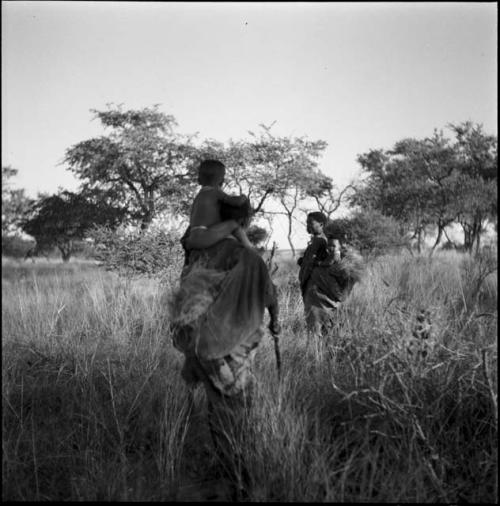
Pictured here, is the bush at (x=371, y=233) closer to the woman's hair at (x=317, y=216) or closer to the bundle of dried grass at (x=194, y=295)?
the woman's hair at (x=317, y=216)

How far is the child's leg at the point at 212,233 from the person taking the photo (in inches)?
106

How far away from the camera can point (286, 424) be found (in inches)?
100.0

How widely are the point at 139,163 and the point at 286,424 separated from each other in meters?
16.4

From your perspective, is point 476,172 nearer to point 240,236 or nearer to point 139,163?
point 139,163

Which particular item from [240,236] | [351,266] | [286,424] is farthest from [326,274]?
[286,424]

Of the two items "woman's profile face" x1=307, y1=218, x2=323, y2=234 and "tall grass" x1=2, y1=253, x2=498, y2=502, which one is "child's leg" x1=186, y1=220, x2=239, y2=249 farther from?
"woman's profile face" x1=307, y1=218, x2=323, y2=234

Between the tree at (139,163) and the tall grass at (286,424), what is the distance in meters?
13.2

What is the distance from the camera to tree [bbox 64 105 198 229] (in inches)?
692

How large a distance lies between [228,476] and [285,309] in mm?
4141

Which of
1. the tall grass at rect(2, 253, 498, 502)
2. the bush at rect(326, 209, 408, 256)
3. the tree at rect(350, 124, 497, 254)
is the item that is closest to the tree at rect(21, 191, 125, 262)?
the bush at rect(326, 209, 408, 256)

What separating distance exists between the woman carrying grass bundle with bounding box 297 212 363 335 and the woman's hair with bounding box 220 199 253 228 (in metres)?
3.06

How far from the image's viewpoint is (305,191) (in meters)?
19.9

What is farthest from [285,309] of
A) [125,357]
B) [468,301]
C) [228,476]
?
[228,476]

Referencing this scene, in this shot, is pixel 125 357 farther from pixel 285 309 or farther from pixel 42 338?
pixel 285 309
